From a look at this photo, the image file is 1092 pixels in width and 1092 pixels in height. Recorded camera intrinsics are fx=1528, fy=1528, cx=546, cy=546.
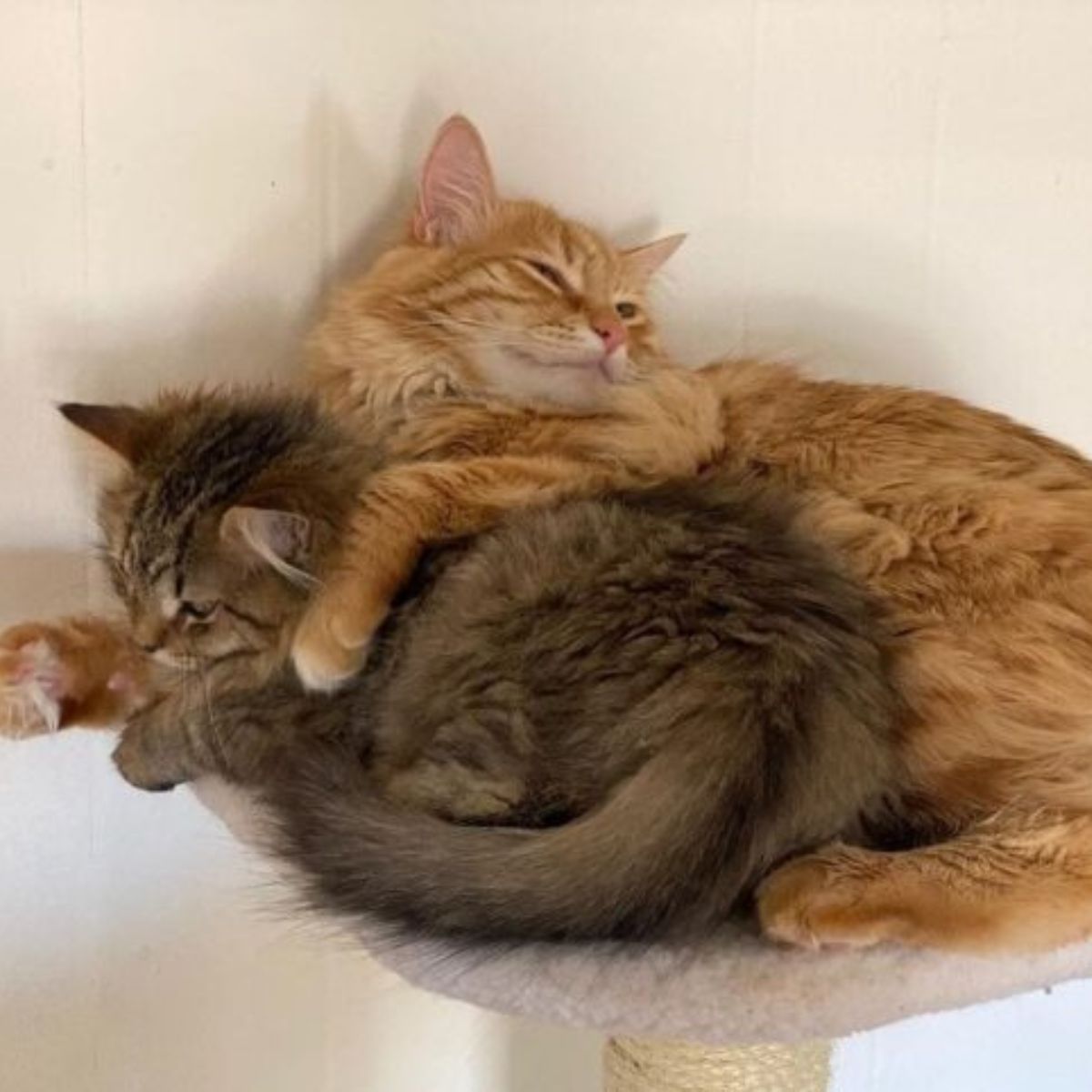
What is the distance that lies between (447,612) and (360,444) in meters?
0.24

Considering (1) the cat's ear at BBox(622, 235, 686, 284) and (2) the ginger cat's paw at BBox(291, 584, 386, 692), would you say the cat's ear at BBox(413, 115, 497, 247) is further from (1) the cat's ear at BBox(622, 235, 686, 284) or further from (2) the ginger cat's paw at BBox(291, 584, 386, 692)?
(2) the ginger cat's paw at BBox(291, 584, 386, 692)

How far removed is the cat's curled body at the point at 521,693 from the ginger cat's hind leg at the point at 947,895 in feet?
0.11

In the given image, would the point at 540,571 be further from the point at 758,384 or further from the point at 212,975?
the point at 212,975

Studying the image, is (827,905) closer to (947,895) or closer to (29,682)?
(947,895)

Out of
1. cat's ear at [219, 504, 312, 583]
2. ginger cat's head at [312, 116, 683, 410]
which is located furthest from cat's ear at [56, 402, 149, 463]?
ginger cat's head at [312, 116, 683, 410]

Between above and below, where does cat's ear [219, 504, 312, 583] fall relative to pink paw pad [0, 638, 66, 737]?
above

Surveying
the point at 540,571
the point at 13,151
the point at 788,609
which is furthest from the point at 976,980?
the point at 13,151

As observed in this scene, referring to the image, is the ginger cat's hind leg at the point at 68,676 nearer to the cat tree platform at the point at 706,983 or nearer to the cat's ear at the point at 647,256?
the cat tree platform at the point at 706,983

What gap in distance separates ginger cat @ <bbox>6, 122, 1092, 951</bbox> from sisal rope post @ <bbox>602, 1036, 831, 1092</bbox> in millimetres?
330

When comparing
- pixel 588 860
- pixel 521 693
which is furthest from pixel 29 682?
pixel 588 860

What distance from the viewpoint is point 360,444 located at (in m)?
1.44

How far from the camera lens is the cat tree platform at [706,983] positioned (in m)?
1.09

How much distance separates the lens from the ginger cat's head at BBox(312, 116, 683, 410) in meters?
1.53

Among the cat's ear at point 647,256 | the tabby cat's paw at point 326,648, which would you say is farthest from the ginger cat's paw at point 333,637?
the cat's ear at point 647,256
